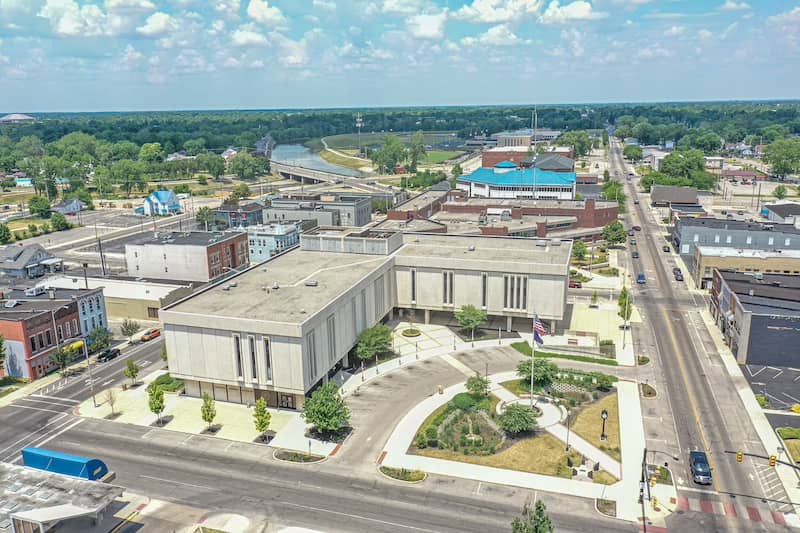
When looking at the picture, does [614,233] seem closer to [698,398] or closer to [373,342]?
[698,398]

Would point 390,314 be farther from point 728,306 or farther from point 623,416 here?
point 728,306

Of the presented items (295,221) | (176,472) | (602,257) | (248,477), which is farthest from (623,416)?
(295,221)

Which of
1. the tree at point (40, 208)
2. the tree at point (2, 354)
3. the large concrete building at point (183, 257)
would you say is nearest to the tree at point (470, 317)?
the large concrete building at point (183, 257)

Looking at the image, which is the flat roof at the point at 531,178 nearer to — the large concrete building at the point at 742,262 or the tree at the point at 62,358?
the large concrete building at the point at 742,262

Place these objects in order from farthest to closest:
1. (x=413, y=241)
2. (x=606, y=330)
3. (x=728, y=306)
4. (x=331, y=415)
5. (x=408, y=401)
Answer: (x=413, y=241), (x=606, y=330), (x=728, y=306), (x=408, y=401), (x=331, y=415)

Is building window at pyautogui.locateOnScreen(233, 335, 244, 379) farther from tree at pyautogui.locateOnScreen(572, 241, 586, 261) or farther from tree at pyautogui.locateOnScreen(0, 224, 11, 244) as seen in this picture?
tree at pyautogui.locateOnScreen(0, 224, 11, 244)

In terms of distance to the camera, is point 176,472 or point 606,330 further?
point 606,330

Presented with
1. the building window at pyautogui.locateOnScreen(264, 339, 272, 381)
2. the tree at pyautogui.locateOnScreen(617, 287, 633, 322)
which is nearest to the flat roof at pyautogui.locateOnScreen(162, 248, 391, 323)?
the building window at pyautogui.locateOnScreen(264, 339, 272, 381)
